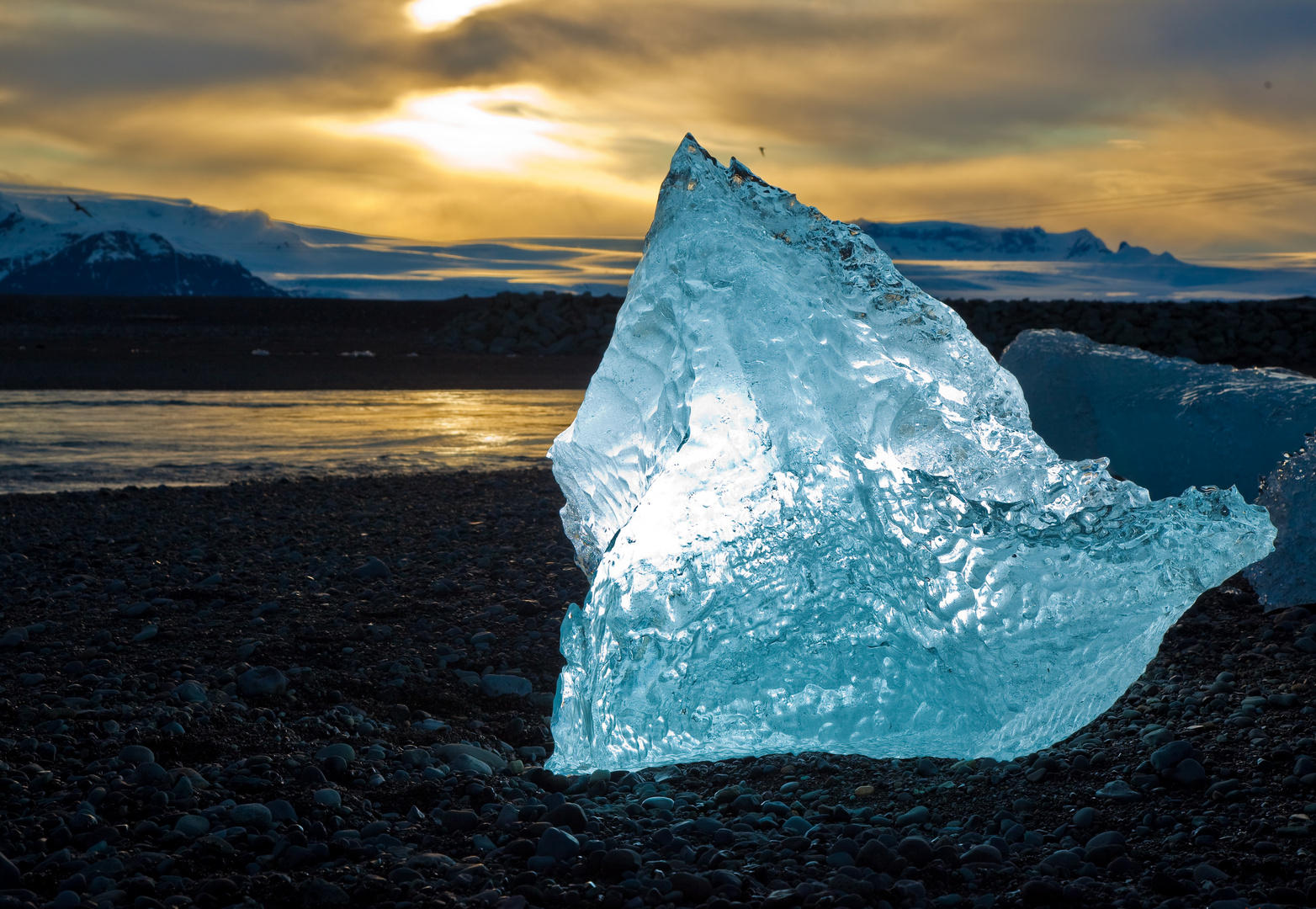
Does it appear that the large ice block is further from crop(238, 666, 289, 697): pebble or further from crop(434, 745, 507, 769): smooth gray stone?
crop(238, 666, 289, 697): pebble

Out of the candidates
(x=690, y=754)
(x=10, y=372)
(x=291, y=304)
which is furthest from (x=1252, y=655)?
(x=291, y=304)

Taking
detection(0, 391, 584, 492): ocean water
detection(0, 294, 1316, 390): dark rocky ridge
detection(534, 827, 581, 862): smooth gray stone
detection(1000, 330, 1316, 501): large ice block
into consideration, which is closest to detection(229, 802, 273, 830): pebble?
detection(534, 827, 581, 862): smooth gray stone

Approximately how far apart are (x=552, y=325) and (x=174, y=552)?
97.4ft

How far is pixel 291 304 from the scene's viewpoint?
2247 inches

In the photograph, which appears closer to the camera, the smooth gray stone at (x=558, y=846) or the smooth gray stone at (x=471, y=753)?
the smooth gray stone at (x=558, y=846)

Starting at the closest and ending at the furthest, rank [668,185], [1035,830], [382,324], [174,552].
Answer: [1035,830] < [668,185] < [174,552] < [382,324]

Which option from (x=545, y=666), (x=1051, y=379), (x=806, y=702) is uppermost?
(x=1051, y=379)

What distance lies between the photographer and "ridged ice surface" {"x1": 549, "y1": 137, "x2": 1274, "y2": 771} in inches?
145

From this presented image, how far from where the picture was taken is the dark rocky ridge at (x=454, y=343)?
25609 millimetres

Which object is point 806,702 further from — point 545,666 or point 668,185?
point 668,185

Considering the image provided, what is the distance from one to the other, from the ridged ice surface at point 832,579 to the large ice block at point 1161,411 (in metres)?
3.90

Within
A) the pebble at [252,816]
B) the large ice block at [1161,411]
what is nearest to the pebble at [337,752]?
the pebble at [252,816]

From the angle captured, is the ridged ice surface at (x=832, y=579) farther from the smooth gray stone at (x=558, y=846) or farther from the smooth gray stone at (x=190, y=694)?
the smooth gray stone at (x=190, y=694)

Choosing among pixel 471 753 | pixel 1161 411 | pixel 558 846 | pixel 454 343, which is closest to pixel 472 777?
pixel 471 753
